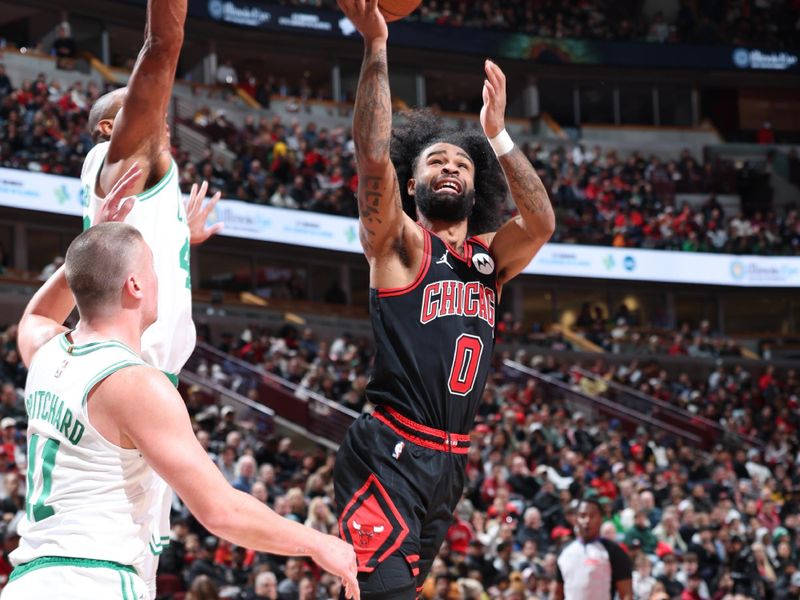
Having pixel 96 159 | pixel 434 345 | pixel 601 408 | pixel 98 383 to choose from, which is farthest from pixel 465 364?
pixel 601 408

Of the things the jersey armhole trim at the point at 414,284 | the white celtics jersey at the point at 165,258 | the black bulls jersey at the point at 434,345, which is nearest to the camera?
the white celtics jersey at the point at 165,258

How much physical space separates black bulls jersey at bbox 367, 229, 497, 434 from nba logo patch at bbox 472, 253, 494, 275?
0.34 feet

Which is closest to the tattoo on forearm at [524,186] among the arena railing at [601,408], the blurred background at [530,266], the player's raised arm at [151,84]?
the player's raised arm at [151,84]

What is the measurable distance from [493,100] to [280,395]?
13757mm

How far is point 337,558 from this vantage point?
9.96ft

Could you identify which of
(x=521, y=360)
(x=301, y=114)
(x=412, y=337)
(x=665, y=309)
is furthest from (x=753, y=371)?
(x=412, y=337)

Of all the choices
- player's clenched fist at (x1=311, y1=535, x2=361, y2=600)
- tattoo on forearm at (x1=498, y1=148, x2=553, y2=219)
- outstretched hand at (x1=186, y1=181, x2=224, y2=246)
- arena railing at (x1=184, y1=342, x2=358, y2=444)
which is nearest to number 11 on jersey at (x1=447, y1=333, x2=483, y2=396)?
tattoo on forearm at (x1=498, y1=148, x2=553, y2=219)

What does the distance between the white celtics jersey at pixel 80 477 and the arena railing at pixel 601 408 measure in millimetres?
19838

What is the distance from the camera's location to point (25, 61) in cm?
2538

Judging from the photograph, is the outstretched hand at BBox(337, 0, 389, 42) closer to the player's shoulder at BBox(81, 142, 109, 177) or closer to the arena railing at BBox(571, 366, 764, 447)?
the player's shoulder at BBox(81, 142, 109, 177)

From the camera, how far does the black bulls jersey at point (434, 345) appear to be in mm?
4738

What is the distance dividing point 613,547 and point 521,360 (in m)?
15.9

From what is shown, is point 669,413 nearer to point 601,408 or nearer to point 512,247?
point 601,408

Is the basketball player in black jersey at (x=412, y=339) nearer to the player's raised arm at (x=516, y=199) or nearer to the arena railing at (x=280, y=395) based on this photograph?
the player's raised arm at (x=516, y=199)
